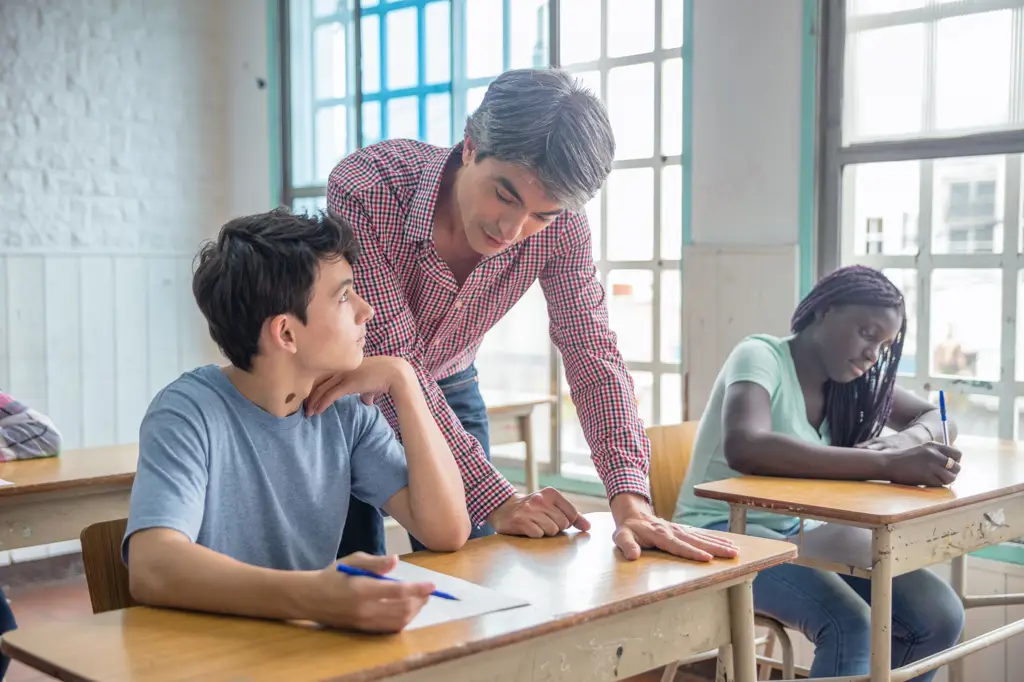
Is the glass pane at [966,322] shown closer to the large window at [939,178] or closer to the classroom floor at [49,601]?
the large window at [939,178]

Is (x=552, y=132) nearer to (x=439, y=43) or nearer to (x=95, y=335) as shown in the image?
(x=439, y=43)

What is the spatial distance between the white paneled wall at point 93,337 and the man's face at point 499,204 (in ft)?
10.6

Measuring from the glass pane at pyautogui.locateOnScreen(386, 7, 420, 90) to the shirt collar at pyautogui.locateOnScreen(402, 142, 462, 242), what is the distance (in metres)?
2.68

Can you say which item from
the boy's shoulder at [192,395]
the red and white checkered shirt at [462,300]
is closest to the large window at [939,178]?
the red and white checkered shirt at [462,300]

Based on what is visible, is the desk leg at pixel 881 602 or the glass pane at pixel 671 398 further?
the glass pane at pixel 671 398

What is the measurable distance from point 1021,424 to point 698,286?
3.35 feet

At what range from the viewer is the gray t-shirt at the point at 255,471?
135cm

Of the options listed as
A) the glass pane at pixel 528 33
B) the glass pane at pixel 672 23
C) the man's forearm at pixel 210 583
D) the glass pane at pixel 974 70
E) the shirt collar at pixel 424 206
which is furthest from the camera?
the glass pane at pixel 528 33

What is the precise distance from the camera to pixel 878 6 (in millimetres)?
3092

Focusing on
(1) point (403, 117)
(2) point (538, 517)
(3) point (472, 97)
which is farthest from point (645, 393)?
(2) point (538, 517)

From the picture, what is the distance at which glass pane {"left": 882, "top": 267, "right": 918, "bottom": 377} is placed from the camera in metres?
3.10

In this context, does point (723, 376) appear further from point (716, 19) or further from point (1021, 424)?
point (716, 19)

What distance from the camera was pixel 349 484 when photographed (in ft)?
5.32

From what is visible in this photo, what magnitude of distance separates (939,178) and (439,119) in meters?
2.01
